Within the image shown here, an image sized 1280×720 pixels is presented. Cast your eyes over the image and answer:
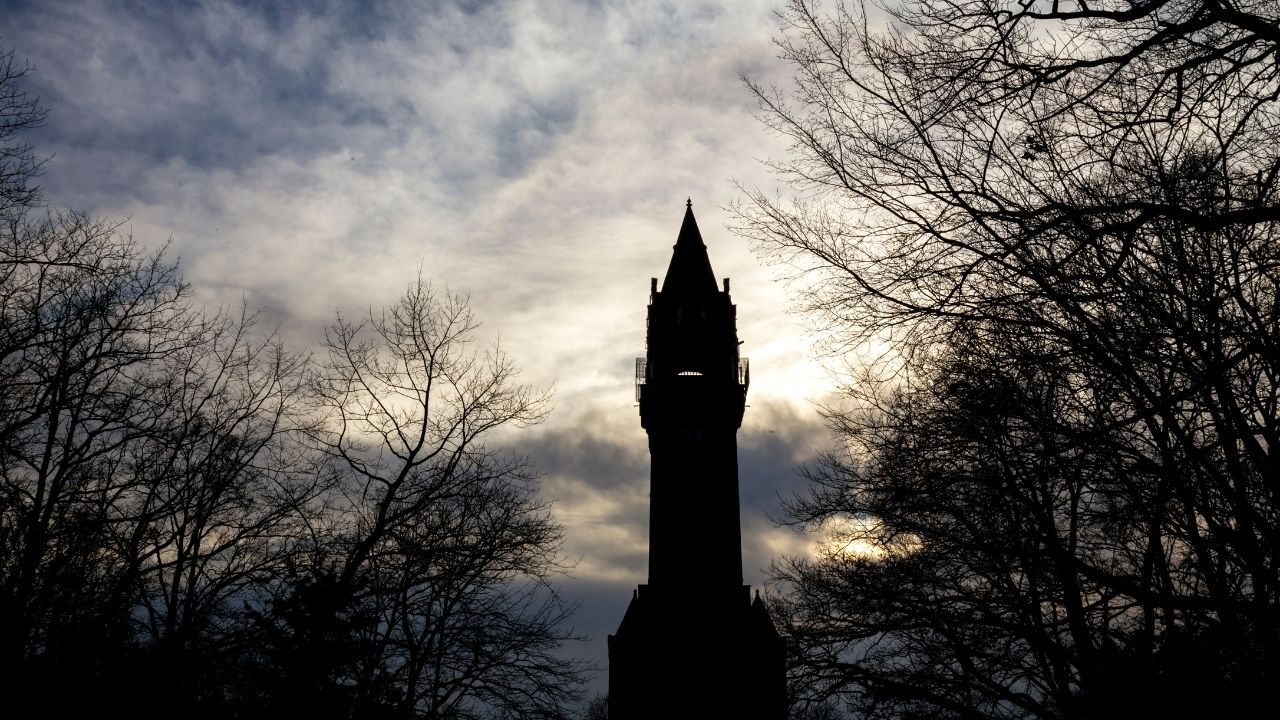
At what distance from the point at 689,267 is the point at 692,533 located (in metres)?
11.3

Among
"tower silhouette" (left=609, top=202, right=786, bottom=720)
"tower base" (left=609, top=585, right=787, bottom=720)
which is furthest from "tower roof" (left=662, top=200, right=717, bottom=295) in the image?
"tower base" (left=609, top=585, right=787, bottom=720)

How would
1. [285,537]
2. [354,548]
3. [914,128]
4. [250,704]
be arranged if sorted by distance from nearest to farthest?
[914,128]
[354,548]
[285,537]
[250,704]

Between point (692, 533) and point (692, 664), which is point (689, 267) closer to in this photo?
point (692, 533)

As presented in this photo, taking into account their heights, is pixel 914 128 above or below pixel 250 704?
above

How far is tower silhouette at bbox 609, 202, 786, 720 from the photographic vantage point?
31.1 metres

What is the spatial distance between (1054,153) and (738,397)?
28.6 meters

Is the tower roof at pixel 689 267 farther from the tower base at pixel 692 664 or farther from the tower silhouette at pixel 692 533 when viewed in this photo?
the tower base at pixel 692 664

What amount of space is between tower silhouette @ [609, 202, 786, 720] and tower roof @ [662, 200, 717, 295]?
54 mm

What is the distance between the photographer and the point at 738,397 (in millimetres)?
35969

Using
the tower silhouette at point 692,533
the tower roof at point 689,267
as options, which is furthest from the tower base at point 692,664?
the tower roof at point 689,267

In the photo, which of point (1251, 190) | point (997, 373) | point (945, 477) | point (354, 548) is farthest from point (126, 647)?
point (1251, 190)

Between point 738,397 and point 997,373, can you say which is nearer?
point 997,373

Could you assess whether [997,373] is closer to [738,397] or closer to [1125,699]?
[1125,699]

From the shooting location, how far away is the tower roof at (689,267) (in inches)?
1492
